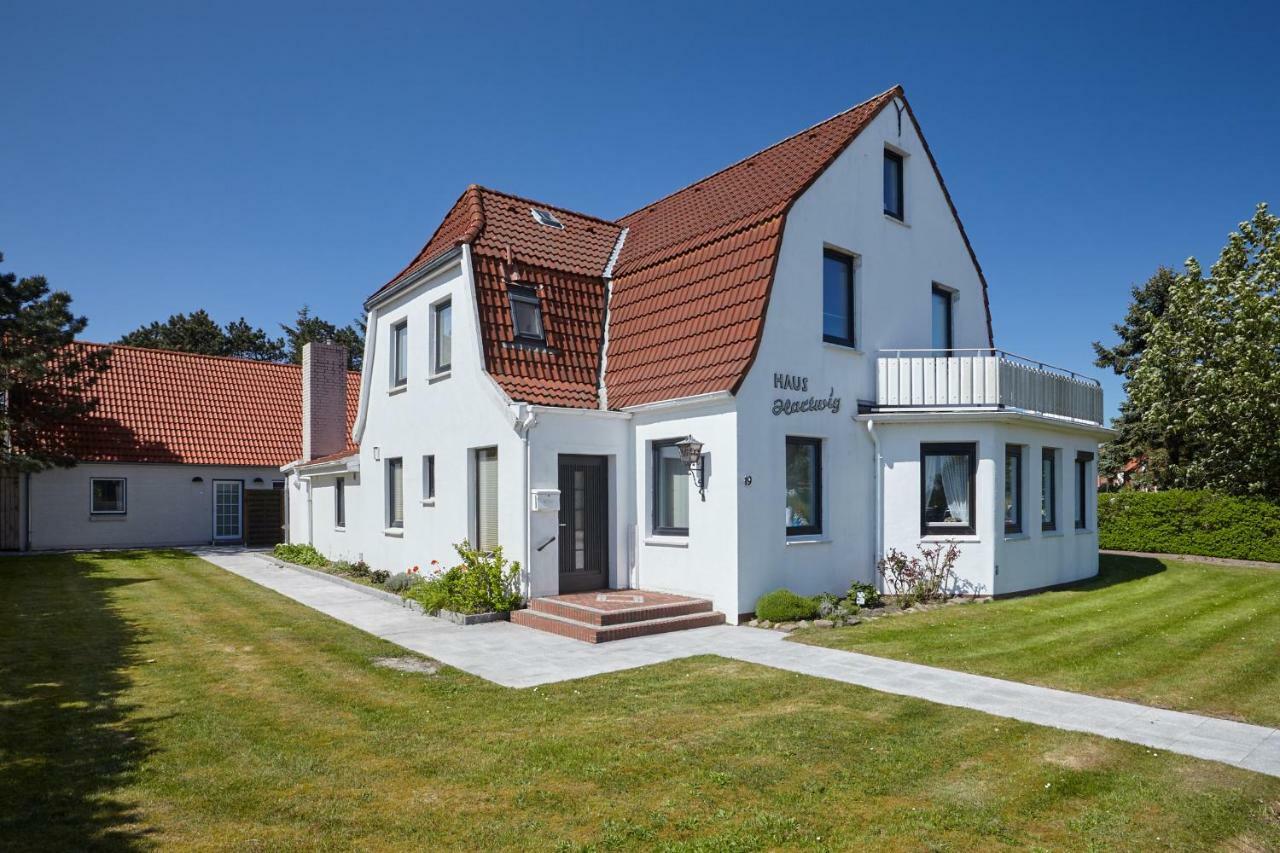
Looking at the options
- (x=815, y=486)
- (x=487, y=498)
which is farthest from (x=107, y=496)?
(x=815, y=486)

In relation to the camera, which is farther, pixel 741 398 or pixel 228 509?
pixel 228 509

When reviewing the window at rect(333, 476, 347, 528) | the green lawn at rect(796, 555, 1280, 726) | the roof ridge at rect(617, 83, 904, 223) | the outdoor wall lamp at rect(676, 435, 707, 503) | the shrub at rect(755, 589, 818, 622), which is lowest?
the green lawn at rect(796, 555, 1280, 726)

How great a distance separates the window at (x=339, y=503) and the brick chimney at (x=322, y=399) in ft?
8.93

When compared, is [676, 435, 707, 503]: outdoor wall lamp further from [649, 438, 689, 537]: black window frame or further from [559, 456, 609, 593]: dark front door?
[559, 456, 609, 593]: dark front door

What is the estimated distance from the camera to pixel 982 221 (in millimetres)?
17750

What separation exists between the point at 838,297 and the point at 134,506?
23095 millimetres

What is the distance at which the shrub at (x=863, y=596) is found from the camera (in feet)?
42.7

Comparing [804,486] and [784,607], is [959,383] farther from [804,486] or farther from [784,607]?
[784,607]

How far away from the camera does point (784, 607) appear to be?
12.0 m

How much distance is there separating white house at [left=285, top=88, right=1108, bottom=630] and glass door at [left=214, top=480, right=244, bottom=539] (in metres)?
13.0

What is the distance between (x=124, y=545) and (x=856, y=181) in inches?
960

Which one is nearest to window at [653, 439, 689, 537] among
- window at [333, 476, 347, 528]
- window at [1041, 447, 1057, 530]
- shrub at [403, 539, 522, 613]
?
shrub at [403, 539, 522, 613]

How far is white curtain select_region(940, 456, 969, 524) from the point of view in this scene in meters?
14.2

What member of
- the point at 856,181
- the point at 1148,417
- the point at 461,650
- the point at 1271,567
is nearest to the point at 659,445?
the point at 461,650
